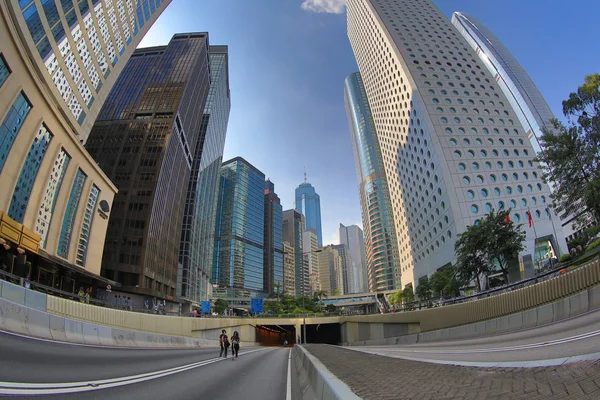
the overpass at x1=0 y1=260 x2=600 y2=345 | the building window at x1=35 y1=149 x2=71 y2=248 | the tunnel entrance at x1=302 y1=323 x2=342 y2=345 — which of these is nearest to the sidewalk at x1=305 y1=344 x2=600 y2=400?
the overpass at x1=0 y1=260 x2=600 y2=345

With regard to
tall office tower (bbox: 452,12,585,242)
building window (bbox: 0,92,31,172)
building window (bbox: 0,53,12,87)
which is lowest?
building window (bbox: 0,92,31,172)

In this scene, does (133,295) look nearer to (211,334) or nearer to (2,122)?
(211,334)

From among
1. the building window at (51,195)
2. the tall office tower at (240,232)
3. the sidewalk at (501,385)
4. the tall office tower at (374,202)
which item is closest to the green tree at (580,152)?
the sidewalk at (501,385)

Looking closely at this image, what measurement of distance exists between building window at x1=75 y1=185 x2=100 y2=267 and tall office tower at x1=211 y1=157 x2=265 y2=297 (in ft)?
336

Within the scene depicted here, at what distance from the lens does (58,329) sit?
1231 centimetres

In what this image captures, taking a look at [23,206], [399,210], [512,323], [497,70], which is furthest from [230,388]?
[497,70]

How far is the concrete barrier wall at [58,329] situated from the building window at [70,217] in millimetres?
30427

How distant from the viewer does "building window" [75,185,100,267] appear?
44.9 m

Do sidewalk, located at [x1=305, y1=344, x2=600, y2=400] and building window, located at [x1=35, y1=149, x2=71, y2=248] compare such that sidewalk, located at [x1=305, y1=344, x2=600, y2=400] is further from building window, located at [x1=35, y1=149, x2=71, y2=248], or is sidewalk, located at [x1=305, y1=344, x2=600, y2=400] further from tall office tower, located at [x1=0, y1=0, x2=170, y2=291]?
building window, located at [x1=35, y1=149, x2=71, y2=248]

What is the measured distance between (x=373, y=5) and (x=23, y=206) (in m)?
105

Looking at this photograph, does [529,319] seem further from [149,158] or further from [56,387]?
[149,158]

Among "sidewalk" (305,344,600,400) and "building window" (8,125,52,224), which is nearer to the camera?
"sidewalk" (305,344,600,400)

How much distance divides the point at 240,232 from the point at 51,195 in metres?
124

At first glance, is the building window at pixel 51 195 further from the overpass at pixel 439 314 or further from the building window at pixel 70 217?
the overpass at pixel 439 314
